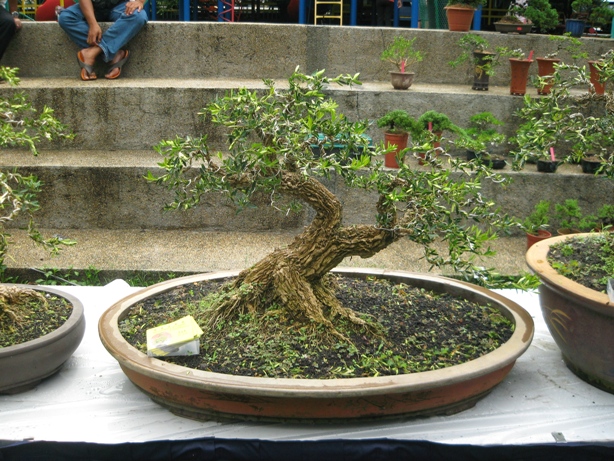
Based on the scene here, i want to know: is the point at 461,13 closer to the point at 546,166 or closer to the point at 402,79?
the point at 402,79

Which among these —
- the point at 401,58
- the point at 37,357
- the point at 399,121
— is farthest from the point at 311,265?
the point at 401,58

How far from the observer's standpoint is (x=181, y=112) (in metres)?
4.63

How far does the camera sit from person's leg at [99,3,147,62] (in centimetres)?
500

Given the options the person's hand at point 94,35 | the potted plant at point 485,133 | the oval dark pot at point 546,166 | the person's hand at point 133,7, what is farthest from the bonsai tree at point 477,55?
the person's hand at point 94,35

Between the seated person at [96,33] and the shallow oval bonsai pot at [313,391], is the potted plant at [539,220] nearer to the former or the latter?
the shallow oval bonsai pot at [313,391]

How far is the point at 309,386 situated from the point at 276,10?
7.96m

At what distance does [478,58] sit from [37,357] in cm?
405

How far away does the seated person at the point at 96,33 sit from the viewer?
4.99 meters

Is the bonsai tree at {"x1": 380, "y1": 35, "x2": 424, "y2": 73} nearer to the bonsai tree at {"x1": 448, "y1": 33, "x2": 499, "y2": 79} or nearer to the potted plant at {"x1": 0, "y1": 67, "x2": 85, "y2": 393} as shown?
the bonsai tree at {"x1": 448, "y1": 33, "x2": 499, "y2": 79}

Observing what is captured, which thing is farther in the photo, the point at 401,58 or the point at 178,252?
the point at 401,58

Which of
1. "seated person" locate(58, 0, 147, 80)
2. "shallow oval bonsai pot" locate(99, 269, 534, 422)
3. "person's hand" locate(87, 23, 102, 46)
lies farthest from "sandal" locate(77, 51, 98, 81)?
"shallow oval bonsai pot" locate(99, 269, 534, 422)

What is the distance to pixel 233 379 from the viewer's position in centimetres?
178

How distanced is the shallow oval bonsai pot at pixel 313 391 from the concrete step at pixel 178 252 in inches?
69.3

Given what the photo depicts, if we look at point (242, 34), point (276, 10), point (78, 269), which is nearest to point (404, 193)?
point (78, 269)
